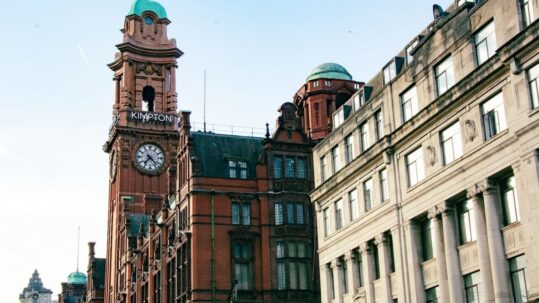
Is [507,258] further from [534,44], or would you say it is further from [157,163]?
[157,163]

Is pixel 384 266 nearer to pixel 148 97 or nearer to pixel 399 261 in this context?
pixel 399 261

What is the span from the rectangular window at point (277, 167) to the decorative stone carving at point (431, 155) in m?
31.4

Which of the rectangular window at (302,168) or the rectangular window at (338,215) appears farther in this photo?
the rectangular window at (302,168)

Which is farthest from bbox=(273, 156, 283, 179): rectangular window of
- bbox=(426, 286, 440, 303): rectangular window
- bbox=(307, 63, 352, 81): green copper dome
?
bbox=(426, 286, 440, 303): rectangular window

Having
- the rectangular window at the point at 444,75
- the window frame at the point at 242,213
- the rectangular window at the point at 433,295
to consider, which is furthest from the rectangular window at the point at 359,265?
the window frame at the point at 242,213

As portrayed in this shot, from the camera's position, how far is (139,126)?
12219 cm

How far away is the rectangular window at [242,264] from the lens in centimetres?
7519

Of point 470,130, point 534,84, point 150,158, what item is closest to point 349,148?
point 470,130

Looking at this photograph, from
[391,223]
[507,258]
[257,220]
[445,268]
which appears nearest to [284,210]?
[257,220]

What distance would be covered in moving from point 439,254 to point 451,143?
5870 millimetres

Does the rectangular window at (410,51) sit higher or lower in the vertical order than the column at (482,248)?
higher

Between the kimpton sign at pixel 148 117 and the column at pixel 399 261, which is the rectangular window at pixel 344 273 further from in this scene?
the kimpton sign at pixel 148 117

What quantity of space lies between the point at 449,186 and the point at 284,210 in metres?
32.7

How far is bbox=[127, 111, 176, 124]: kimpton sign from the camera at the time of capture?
122812mm
